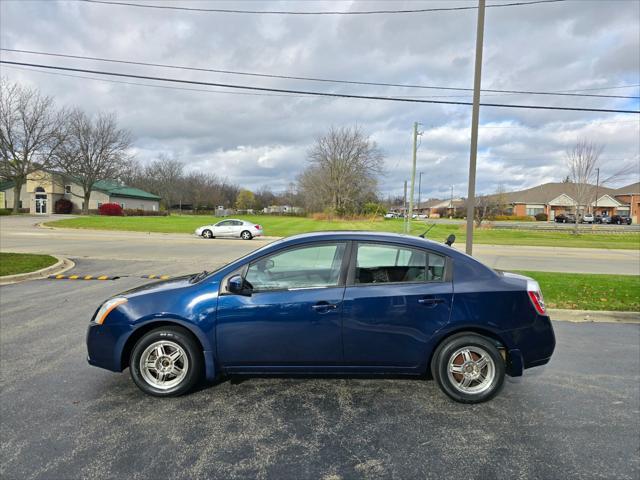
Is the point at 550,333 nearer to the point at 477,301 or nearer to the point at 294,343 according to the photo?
the point at 477,301

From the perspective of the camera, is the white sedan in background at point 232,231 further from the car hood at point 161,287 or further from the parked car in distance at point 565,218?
the parked car in distance at point 565,218

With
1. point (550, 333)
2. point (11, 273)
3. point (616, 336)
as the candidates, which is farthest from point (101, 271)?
point (616, 336)

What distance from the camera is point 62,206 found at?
59375 mm

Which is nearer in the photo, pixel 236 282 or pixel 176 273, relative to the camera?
pixel 236 282

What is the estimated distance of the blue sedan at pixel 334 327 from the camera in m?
3.32

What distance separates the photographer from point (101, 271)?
35.2 ft

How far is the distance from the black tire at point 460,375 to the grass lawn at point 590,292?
4.23 m

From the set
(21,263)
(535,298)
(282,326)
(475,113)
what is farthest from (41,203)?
(535,298)

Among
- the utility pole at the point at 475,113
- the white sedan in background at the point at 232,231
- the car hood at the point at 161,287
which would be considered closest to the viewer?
the car hood at the point at 161,287

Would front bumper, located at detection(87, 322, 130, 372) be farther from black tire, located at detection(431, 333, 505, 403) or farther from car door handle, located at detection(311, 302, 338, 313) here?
black tire, located at detection(431, 333, 505, 403)

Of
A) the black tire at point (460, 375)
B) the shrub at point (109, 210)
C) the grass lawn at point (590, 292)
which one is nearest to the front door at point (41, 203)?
the shrub at point (109, 210)

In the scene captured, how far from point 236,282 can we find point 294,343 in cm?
76

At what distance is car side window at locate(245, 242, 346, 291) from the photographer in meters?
3.47

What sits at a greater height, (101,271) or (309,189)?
(309,189)
